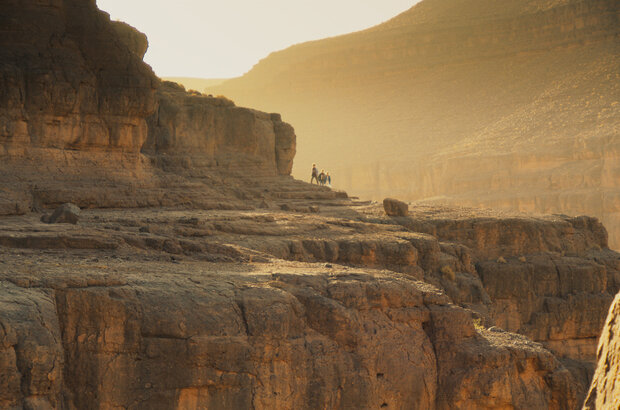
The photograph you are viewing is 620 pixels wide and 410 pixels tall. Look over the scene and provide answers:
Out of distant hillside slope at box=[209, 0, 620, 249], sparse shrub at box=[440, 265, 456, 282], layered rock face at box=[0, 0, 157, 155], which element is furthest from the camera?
distant hillside slope at box=[209, 0, 620, 249]

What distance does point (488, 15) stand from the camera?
107 m

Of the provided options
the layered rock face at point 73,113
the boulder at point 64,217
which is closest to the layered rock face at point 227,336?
the boulder at point 64,217

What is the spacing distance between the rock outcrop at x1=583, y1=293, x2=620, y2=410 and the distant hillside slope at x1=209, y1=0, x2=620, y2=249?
5744cm

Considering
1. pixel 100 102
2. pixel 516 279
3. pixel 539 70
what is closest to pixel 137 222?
pixel 100 102

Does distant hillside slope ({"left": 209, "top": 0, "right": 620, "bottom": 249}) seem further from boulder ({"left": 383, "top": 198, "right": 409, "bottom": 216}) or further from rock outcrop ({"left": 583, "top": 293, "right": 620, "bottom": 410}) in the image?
rock outcrop ({"left": 583, "top": 293, "right": 620, "bottom": 410})

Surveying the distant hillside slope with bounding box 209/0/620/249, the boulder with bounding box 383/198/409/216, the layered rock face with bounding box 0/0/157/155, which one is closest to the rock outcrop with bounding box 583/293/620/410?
the layered rock face with bounding box 0/0/157/155

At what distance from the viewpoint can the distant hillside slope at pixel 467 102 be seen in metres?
71.1

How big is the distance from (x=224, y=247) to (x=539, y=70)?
8606cm

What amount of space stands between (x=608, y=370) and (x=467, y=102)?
316 feet

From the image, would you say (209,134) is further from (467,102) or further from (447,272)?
(467,102)

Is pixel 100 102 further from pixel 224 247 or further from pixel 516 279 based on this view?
pixel 516 279

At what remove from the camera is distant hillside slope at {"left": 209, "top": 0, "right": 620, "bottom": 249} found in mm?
71125

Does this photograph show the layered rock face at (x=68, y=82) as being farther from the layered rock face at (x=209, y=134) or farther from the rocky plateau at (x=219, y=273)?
the layered rock face at (x=209, y=134)

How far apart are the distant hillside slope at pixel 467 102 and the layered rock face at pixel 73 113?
146 feet
